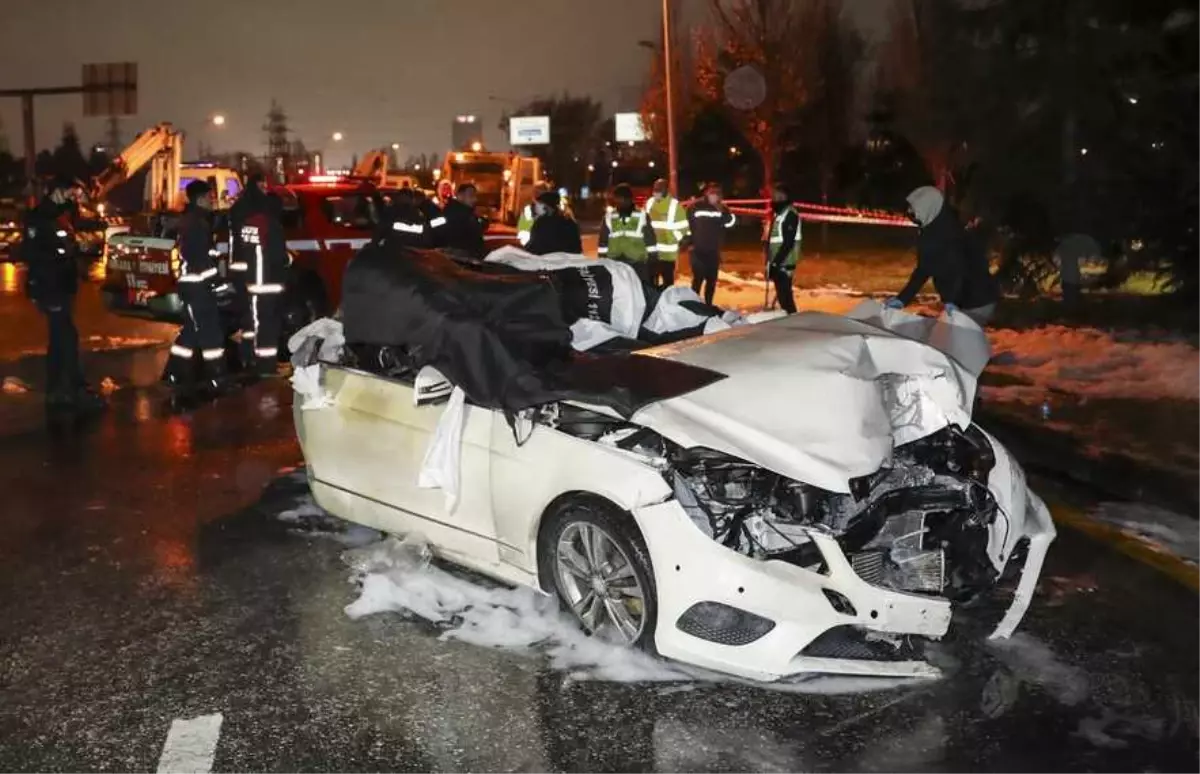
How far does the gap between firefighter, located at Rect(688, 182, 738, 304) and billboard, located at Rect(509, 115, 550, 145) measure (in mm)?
69907

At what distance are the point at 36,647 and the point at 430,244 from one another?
7.21 metres

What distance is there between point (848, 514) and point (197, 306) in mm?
7901

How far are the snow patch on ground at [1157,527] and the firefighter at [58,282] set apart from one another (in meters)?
8.09

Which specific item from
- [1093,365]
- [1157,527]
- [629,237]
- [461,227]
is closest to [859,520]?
[1157,527]

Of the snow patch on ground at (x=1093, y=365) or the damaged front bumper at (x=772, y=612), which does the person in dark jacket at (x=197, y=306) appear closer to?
the snow patch on ground at (x=1093, y=365)

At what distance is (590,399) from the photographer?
502 cm

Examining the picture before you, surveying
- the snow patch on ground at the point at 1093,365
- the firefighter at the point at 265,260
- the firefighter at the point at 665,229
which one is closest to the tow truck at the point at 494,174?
the firefighter at the point at 665,229

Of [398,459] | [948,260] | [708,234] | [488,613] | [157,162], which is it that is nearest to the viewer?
[488,613]

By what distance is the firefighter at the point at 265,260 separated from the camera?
11531 millimetres

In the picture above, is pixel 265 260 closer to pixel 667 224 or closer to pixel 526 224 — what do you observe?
pixel 526 224

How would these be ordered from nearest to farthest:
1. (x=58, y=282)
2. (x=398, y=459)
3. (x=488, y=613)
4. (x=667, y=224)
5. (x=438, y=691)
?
(x=438, y=691), (x=488, y=613), (x=398, y=459), (x=58, y=282), (x=667, y=224)

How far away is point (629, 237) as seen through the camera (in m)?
14.2

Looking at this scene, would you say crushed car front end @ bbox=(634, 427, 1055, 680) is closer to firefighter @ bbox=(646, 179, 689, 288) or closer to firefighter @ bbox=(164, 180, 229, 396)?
firefighter @ bbox=(164, 180, 229, 396)

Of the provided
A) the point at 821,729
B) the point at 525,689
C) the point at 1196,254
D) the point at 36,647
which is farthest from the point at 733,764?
the point at 1196,254
